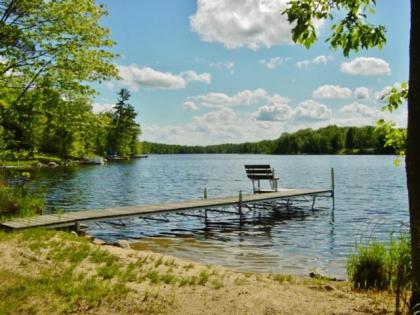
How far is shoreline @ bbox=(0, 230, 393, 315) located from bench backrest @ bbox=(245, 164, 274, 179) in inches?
556

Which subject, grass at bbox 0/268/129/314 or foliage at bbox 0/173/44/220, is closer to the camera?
grass at bbox 0/268/129/314

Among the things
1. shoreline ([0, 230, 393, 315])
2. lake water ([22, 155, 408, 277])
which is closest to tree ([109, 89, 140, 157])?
lake water ([22, 155, 408, 277])

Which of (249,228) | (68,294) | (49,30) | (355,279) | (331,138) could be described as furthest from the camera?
(331,138)

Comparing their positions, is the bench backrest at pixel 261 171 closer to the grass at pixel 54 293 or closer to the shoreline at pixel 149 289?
the shoreline at pixel 149 289

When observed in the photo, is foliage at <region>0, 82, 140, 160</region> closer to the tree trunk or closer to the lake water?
the lake water

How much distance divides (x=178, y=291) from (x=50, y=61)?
8086 mm

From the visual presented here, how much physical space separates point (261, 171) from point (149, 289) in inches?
661

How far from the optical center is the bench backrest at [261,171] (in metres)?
22.3

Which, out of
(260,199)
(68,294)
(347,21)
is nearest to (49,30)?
(68,294)

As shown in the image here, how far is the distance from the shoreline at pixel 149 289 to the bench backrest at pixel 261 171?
14.1 m

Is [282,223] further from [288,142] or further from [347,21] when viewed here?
[288,142]

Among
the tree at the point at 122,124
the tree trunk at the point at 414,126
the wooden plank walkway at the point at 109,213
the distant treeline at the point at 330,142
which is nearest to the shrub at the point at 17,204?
the wooden plank walkway at the point at 109,213

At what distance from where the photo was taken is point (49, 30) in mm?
11461

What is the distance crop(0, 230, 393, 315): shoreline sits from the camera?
5.35 m
